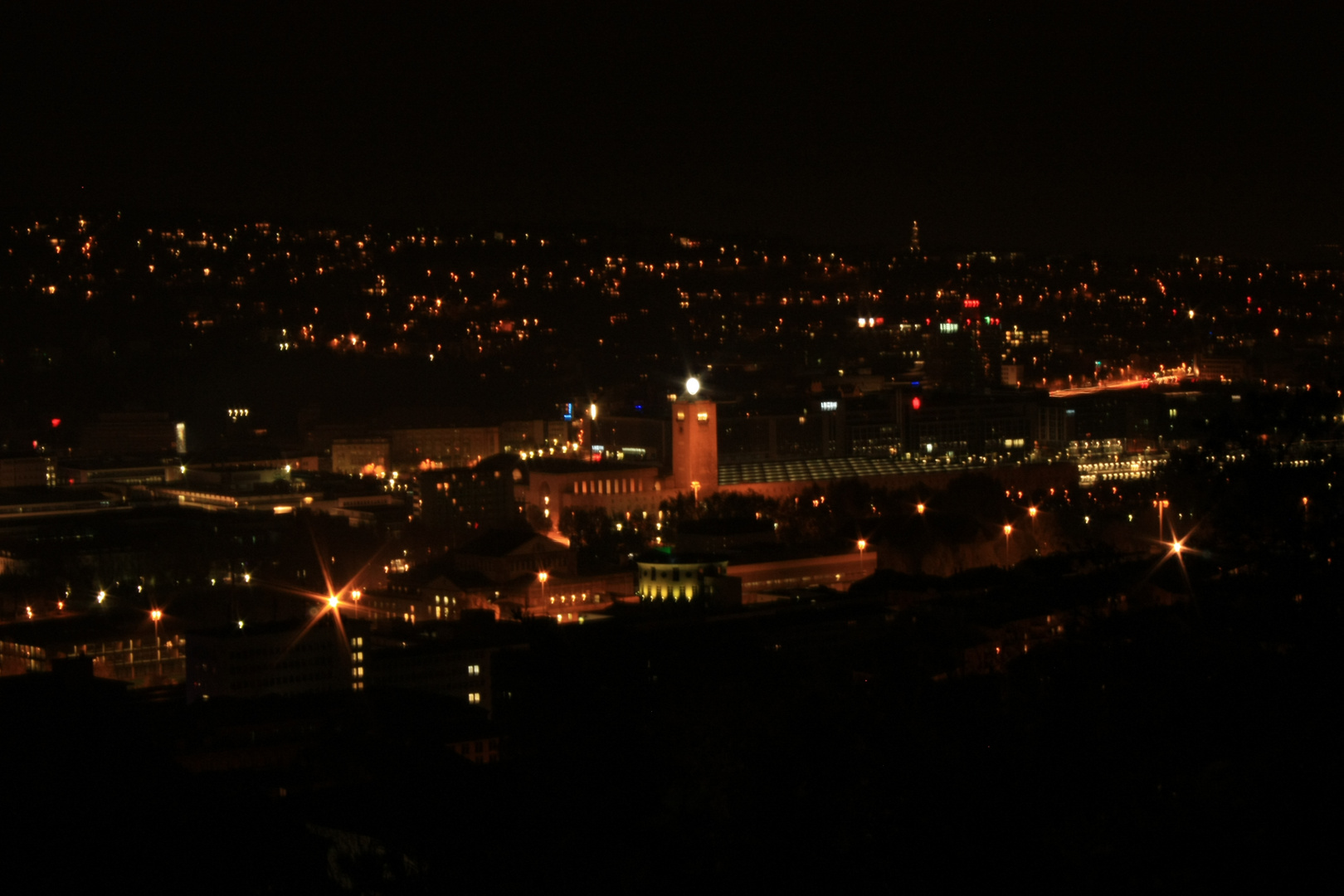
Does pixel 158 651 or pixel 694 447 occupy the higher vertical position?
pixel 694 447

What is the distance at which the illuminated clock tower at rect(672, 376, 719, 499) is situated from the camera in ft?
79.2

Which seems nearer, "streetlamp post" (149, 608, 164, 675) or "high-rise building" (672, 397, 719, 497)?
"streetlamp post" (149, 608, 164, 675)

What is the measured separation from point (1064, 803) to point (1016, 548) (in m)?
15.1

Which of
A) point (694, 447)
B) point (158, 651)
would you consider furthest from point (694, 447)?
point (158, 651)

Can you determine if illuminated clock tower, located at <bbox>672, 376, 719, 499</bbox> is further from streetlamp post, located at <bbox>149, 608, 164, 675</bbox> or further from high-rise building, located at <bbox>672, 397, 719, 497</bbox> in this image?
streetlamp post, located at <bbox>149, 608, 164, 675</bbox>

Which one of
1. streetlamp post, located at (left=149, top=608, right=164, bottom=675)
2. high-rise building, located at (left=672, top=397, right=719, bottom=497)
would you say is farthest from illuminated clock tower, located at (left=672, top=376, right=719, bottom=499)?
streetlamp post, located at (left=149, top=608, right=164, bottom=675)

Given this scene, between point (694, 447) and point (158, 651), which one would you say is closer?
point (158, 651)

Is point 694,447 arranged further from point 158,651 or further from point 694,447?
point 158,651

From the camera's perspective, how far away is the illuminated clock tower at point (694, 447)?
79.2 feet

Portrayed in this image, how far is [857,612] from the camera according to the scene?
1463cm

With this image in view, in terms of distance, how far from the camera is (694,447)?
24219mm

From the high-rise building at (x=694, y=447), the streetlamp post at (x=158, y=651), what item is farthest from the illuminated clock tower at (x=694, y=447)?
the streetlamp post at (x=158, y=651)

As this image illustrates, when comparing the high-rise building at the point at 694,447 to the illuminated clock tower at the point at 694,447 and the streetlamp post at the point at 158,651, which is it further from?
the streetlamp post at the point at 158,651

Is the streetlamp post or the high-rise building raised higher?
the high-rise building
